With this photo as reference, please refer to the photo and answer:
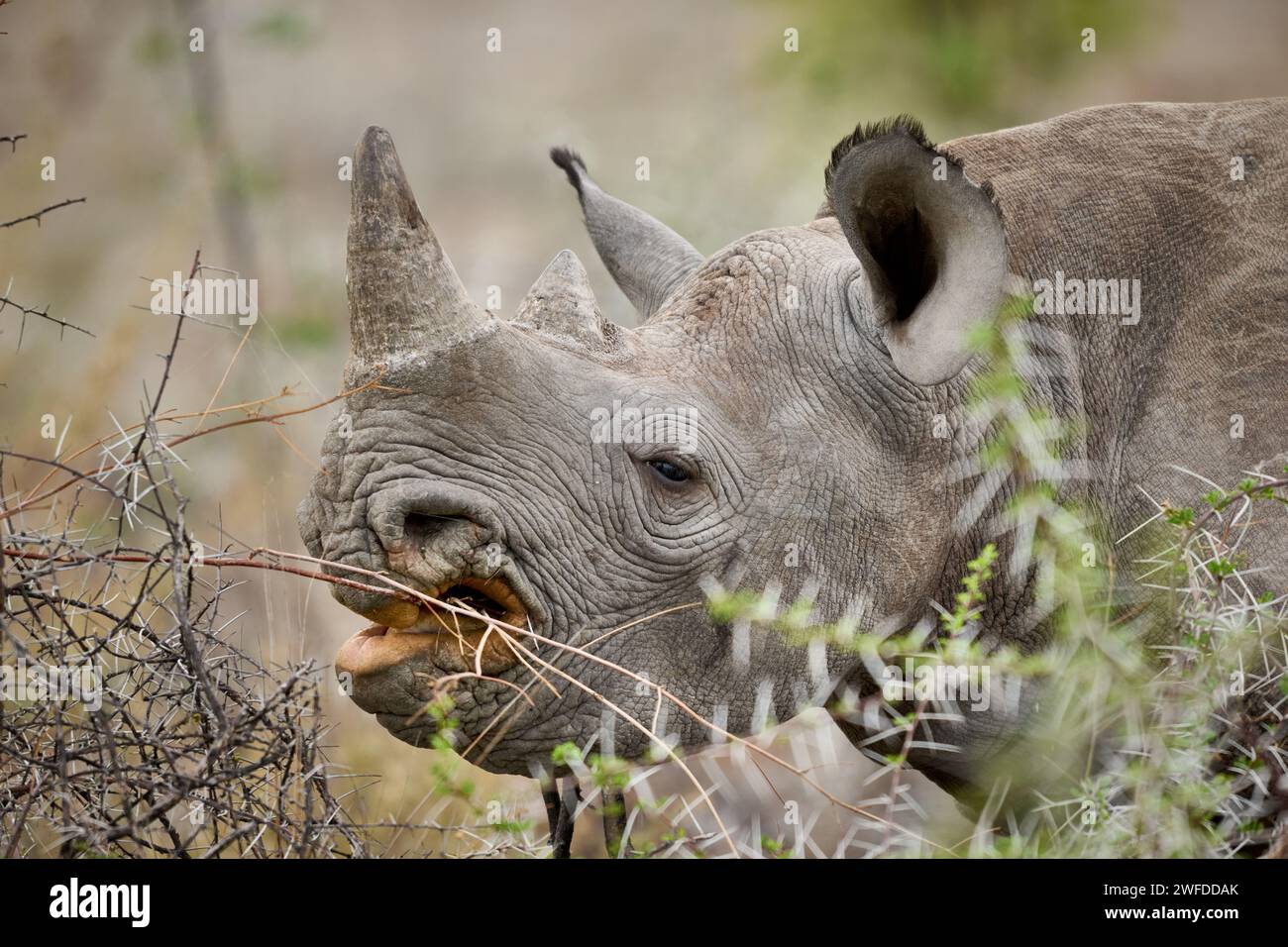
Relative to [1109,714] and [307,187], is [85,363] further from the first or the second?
[1109,714]

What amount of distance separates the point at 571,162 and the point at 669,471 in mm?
2097

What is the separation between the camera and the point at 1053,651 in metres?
4.78

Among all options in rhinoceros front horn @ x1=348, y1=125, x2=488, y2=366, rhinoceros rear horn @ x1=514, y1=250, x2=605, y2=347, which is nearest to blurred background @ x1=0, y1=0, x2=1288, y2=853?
rhinoceros rear horn @ x1=514, y1=250, x2=605, y2=347

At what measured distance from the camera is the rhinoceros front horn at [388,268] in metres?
3.89

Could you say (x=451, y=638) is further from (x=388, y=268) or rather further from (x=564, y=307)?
(x=564, y=307)

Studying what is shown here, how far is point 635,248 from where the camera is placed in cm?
578

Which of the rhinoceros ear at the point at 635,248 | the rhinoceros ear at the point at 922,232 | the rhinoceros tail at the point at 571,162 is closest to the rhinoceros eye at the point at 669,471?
the rhinoceros ear at the point at 922,232

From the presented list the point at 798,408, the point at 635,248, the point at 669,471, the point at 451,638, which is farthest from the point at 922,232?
the point at 451,638

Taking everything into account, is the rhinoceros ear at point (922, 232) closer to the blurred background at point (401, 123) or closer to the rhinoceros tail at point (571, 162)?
the rhinoceros tail at point (571, 162)

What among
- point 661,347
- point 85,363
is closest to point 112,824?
point 661,347

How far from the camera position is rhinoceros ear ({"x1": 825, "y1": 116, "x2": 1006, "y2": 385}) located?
4.37m

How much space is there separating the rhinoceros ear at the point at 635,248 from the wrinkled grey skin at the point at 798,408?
344 mm

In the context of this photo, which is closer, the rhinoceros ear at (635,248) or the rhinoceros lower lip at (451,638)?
the rhinoceros lower lip at (451,638)
